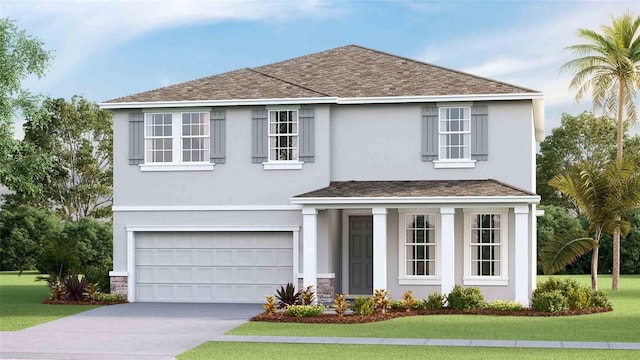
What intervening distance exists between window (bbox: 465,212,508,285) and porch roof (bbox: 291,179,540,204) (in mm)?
938

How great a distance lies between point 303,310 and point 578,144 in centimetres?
4440

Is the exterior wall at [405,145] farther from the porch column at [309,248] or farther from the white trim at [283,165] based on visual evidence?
the porch column at [309,248]

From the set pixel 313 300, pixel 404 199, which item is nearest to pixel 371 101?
pixel 404 199

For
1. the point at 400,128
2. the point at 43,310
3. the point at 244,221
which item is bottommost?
the point at 43,310

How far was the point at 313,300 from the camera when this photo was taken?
2531cm

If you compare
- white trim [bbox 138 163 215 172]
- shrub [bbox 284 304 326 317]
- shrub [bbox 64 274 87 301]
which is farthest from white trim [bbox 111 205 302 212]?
shrub [bbox 284 304 326 317]

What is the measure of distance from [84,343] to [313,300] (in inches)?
309

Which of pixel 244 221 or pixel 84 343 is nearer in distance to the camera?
pixel 84 343

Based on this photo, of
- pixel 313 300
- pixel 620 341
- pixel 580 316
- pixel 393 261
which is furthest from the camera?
pixel 393 261

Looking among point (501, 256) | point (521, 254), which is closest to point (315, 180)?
point (501, 256)

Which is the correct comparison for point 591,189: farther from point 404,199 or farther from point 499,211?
point 404,199

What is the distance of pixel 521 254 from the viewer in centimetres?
2480

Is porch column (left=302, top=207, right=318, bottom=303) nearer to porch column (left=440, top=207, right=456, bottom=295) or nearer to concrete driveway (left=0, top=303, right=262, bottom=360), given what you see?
concrete driveway (left=0, top=303, right=262, bottom=360)

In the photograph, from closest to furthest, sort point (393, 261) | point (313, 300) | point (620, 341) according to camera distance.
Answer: point (620, 341), point (313, 300), point (393, 261)
